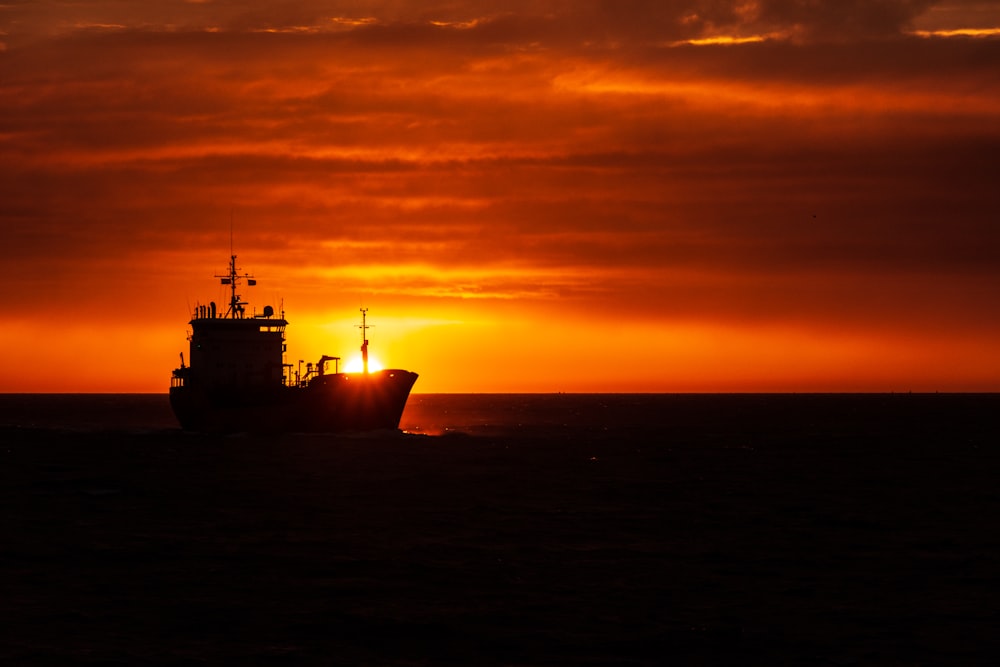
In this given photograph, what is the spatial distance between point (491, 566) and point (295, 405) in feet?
223

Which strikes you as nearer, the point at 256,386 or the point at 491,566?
the point at 491,566

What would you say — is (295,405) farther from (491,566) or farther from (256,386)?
(491,566)

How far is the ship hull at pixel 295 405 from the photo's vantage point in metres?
101

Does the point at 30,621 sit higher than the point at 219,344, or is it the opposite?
the point at 219,344

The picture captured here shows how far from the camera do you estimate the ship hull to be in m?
101

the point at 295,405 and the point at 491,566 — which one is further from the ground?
the point at 295,405

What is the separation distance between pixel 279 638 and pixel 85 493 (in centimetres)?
3415

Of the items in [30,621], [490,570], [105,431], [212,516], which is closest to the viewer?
[30,621]

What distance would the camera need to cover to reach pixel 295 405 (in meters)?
102

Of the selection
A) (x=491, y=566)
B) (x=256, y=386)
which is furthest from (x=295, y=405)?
(x=491, y=566)

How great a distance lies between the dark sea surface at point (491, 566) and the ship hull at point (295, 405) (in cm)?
2646

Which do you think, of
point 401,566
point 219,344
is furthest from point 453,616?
point 219,344

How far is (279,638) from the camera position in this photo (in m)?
26.9

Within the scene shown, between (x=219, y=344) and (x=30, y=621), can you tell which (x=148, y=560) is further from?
(x=219, y=344)
